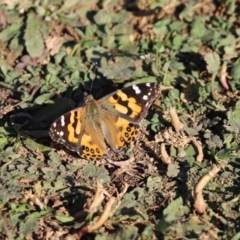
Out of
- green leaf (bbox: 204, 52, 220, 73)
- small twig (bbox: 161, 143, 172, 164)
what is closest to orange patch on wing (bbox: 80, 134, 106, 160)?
small twig (bbox: 161, 143, 172, 164)

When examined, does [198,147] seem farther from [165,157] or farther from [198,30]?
[198,30]

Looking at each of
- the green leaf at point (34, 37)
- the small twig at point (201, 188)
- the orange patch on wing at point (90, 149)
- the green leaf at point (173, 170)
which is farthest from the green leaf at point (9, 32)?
the small twig at point (201, 188)

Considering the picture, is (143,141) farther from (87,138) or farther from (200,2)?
(200,2)

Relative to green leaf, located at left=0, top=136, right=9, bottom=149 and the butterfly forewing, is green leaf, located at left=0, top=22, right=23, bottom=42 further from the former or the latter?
the butterfly forewing

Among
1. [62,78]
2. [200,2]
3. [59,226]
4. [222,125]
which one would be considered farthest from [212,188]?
[200,2]

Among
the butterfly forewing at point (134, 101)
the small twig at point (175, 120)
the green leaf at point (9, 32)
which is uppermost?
the green leaf at point (9, 32)

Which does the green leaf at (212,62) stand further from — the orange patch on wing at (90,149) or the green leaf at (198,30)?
the orange patch on wing at (90,149)

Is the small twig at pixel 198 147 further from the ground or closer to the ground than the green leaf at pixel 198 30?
closer to the ground
